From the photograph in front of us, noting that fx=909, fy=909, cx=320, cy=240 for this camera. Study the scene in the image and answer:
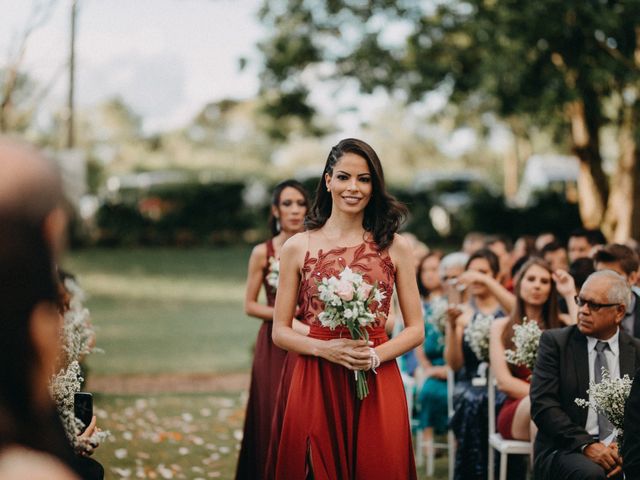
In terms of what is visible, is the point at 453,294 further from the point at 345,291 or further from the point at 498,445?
the point at 345,291

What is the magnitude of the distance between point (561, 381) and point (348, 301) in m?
1.97

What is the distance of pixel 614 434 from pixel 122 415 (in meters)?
7.05

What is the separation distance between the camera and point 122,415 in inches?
434

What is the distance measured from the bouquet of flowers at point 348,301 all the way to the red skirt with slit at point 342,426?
0.50 feet

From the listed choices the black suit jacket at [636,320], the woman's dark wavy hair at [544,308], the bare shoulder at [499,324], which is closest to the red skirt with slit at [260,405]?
the bare shoulder at [499,324]

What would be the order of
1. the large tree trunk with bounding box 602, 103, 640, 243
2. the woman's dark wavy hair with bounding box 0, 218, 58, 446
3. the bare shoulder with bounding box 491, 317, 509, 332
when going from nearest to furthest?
the woman's dark wavy hair with bounding box 0, 218, 58, 446 < the bare shoulder with bounding box 491, 317, 509, 332 < the large tree trunk with bounding box 602, 103, 640, 243

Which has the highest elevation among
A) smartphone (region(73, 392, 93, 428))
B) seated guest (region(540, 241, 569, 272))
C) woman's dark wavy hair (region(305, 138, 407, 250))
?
woman's dark wavy hair (region(305, 138, 407, 250))

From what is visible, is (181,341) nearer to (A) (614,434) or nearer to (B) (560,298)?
(B) (560,298)

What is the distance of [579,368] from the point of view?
5469 mm

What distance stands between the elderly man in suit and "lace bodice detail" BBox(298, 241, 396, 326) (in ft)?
5.04

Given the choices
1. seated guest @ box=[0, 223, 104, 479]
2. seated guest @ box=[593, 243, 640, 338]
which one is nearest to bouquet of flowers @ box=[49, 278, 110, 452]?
seated guest @ box=[0, 223, 104, 479]

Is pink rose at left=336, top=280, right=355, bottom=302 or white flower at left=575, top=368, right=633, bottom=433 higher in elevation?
pink rose at left=336, top=280, right=355, bottom=302

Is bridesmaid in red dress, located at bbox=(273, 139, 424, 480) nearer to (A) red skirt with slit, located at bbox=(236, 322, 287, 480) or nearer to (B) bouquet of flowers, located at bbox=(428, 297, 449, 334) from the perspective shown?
(A) red skirt with slit, located at bbox=(236, 322, 287, 480)

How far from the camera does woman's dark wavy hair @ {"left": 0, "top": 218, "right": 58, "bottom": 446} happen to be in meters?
1.54
